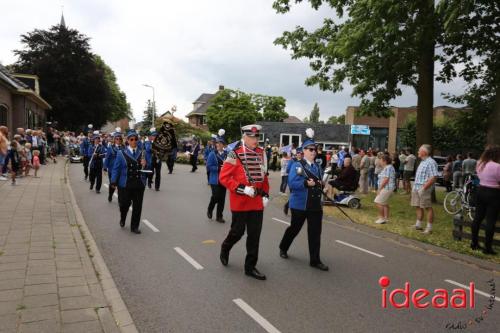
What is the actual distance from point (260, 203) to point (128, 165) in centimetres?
353

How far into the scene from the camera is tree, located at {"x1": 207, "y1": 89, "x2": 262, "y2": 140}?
2569 inches

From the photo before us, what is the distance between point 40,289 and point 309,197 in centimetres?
383

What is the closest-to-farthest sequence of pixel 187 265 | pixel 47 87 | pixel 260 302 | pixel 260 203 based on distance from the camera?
pixel 260 302 → pixel 260 203 → pixel 187 265 → pixel 47 87

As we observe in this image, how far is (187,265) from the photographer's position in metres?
6.20

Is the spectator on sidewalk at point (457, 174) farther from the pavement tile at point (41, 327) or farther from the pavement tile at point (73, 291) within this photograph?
the pavement tile at point (41, 327)

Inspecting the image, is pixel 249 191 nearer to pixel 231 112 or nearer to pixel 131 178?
pixel 131 178

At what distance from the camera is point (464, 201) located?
40.2 ft

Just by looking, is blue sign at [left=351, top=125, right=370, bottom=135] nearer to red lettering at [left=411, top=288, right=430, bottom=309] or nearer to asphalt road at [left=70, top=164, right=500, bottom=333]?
asphalt road at [left=70, top=164, right=500, bottom=333]

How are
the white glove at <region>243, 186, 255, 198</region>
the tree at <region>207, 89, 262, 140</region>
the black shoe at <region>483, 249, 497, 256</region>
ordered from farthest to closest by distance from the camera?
the tree at <region>207, 89, 262, 140</region>, the black shoe at <region>483, 249, 497, 256</region>, the white glove at <region>243, 186, 255, 198</region>

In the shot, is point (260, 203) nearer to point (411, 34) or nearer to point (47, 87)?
point (411, 34)

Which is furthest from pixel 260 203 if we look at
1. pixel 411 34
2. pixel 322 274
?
pixel 411 34

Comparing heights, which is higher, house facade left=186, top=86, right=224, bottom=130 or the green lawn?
house facade left=186, top=86, right=224, bottom=130


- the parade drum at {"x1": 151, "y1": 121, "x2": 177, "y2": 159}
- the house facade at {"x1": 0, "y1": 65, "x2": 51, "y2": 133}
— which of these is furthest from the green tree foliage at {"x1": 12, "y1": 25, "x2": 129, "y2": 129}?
the parade drum at {"x1": 151, "y1": 121, "x2": 177, "y2": 159}

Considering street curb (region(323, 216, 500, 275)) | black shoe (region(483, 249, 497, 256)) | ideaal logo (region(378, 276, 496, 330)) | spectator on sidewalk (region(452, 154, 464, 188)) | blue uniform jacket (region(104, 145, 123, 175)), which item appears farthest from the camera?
spectator on sidewalk (region(452, 154, 464, 188))
